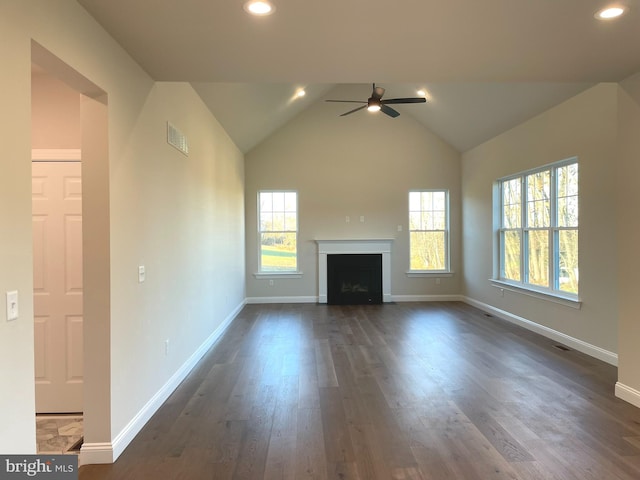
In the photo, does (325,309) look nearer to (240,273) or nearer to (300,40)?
(240,273)

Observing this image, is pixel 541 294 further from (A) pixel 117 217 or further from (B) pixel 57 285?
(B) pixel 57 285

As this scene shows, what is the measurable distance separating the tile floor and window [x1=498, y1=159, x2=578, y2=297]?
17.1 feet

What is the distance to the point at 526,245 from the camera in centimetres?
552

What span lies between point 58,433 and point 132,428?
66cm

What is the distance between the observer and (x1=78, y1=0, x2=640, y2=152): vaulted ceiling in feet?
6.31

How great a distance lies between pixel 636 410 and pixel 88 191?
4151 millimetres

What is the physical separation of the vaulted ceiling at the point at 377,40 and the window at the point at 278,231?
15.5ft

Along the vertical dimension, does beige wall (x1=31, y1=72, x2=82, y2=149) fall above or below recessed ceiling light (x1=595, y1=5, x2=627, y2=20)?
below

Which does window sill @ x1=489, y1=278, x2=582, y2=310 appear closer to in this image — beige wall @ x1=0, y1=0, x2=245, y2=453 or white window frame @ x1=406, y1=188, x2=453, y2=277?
white window frame @ x1=406, y1=188, x2=453, y2=277

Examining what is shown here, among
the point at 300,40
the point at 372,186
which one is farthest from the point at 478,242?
the point at 300,40

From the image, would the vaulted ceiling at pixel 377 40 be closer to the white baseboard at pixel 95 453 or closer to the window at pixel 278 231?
the white baseboard at pixel 95 453

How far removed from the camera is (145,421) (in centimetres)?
267

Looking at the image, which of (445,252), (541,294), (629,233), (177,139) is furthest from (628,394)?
(445,252)

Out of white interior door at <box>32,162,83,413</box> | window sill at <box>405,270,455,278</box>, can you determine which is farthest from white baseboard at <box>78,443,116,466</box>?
window sill at <box>405,270,455,278</box>
